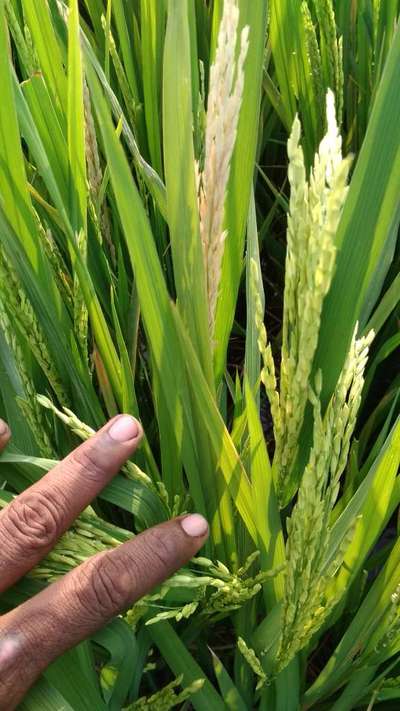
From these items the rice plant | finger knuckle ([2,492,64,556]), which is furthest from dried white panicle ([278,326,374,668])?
finger knuckle ([2,492,64,556])

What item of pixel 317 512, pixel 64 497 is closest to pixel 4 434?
pixel 64 497

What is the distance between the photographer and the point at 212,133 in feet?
1.60

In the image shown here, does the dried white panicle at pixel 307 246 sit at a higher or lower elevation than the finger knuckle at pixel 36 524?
higher

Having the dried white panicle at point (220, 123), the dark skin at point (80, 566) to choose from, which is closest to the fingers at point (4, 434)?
the dark skin at point (80, 566)

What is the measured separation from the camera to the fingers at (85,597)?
27.4 inches

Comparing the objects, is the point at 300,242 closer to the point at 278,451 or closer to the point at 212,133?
the point at 212,133

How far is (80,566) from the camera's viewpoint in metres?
0.72

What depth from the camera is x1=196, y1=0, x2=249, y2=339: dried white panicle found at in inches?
18.0

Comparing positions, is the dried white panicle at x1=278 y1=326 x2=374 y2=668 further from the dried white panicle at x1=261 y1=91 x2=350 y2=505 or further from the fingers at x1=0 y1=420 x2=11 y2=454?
the fingers at x1=0 y1=420 x2=11 y2=454

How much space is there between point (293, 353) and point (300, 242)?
0.09 meters

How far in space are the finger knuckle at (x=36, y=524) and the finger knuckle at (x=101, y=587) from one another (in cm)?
5

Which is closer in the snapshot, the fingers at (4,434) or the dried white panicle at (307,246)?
the dried white panicle at (307,246)

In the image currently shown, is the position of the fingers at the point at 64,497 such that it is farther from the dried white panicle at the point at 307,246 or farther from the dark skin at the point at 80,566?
the dried white panicle at the point at 307,246

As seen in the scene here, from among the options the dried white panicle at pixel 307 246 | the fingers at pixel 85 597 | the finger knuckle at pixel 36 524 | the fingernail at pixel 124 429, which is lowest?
the fingers at pixel 85 597
